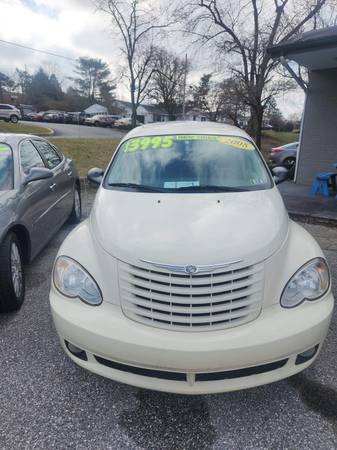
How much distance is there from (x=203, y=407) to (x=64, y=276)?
121 cm

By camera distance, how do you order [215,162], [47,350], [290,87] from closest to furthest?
[47,350] < [215,162] < [290,87]

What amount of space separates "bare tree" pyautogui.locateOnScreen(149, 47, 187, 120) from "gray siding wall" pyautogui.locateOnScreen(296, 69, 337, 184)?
2453 cm

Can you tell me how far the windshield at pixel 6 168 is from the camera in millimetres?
3295

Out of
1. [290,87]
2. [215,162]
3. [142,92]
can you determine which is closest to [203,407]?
[215,162]

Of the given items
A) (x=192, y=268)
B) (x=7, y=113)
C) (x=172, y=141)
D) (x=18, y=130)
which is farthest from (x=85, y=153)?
(x=7, y=113)

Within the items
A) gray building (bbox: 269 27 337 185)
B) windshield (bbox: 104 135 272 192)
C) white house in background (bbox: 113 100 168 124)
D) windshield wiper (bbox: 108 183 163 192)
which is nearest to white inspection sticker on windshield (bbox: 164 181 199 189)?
windshield (bbox: 104 135 272 192)

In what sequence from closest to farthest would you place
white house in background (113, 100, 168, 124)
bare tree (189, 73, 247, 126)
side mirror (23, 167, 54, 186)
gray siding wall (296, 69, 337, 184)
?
side mirror (23, 167, 54, 186), gray siding wall (296, 69, 337, 184), bare tree (189, 73, 247, 126), white house in background (113, 100, 168, 124)

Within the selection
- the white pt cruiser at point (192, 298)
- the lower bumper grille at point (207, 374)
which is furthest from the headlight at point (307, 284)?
the lower bumper grille at point (207, 374)

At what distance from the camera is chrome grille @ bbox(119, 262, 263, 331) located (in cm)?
180

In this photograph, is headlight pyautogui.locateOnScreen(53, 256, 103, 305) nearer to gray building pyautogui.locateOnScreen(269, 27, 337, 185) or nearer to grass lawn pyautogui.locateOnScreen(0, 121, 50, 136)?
gray building pyautogui.locateOnScreen(269, 27, 337, 185)

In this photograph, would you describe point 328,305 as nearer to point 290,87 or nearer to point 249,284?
point 249,284

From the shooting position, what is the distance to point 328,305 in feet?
6.45

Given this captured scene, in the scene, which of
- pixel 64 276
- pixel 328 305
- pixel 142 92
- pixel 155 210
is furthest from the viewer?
pixel 142 92

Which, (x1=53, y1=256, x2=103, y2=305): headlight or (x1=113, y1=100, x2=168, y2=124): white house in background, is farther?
(x1=113, y1=100, x2=168, y2=124): white house in background
